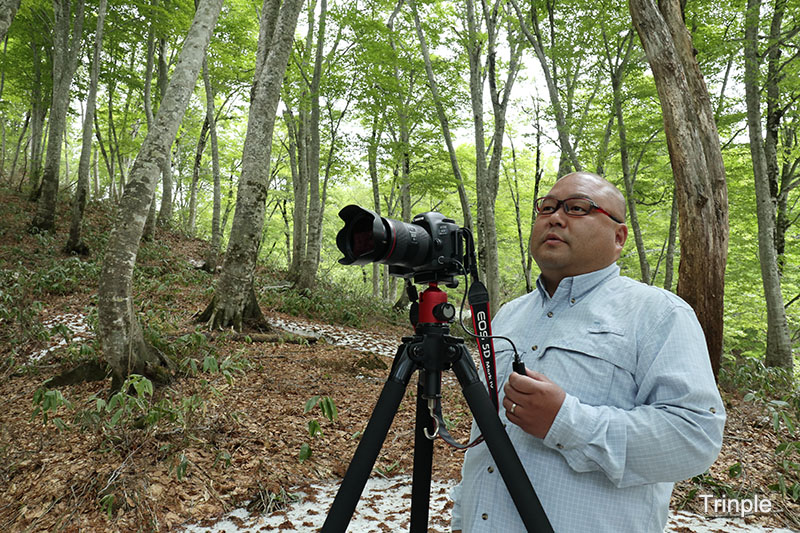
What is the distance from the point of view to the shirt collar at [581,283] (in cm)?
123

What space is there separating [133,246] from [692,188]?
531 centimetres

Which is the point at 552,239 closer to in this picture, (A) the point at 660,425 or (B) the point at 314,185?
(A) the point at 660,425

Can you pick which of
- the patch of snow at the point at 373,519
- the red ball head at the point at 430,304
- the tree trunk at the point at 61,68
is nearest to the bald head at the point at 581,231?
the red ball head at the point at 430,304

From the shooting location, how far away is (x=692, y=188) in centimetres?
438

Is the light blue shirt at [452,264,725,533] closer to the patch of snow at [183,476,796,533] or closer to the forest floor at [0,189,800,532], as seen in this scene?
the patch of snow at [183,476,796,533]

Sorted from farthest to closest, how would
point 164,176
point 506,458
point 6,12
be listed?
point 164,176 → point 6,12 → point 506,458

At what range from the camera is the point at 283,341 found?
6332mm

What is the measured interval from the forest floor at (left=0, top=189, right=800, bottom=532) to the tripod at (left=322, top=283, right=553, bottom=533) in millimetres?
1489

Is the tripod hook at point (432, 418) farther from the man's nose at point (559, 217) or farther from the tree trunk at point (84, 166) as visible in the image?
the tree trunk at point (84, 166)

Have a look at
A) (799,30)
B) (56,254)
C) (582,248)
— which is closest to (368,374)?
(582,248)

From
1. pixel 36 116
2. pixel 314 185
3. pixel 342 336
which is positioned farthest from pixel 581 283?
pixel 36 116

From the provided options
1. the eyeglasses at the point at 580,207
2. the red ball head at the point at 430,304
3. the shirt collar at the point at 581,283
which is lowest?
the red ball head at the point at 430,304

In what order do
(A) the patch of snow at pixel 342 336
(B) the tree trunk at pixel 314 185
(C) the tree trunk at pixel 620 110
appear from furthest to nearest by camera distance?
(B) the tree trunk at pixel 314 185, (C) the tree trunk at pixel 620 110, (A) the patch of snow at pixel 342 336

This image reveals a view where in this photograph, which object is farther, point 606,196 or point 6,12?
point 6,12
